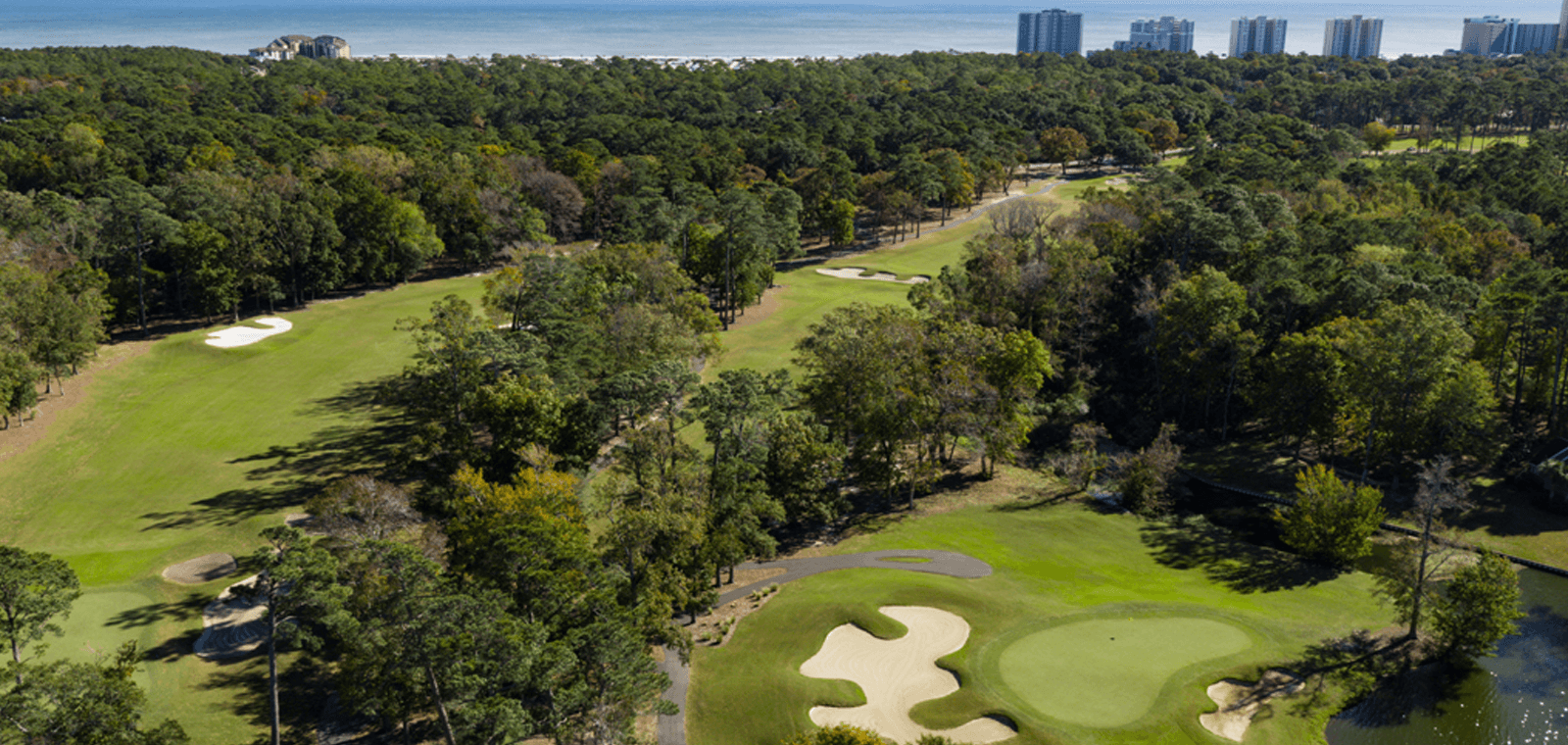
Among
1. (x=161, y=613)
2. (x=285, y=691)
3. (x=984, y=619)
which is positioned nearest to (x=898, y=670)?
(x=984, y=619)

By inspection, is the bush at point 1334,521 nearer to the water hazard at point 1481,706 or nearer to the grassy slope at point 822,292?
the water hazard at point 1481,706

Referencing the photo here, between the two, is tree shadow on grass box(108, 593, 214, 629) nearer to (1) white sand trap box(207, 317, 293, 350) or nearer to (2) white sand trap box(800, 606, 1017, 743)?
(2) white sand trap box(800, 606, 1017, 743)

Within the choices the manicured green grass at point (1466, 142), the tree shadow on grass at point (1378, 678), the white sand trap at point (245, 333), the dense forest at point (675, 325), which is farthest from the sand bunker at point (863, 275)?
the manicured green grass at point (1466, 142)

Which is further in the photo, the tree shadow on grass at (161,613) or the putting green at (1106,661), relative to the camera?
the tree shadow on grass at (161,613)

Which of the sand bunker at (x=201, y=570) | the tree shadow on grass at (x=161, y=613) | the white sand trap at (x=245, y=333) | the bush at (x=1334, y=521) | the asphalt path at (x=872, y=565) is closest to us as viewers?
the tree shadow on grass at (x=161, y=613)

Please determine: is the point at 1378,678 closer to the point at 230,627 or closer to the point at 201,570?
the point at 230,627

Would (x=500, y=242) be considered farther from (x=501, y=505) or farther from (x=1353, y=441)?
(x=1353, y=441)

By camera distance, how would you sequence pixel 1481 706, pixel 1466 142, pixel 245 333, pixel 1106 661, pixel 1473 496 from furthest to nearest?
1. pixel 1466 142
2. pixel 245 333
3. pixel 1473 496
4. pixel 1106 661
5. pixel 1481 706
